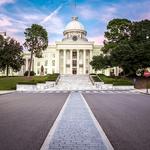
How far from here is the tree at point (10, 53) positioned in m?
71.8

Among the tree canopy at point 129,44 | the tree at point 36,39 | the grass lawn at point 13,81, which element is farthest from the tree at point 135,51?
the tree at point 36,39

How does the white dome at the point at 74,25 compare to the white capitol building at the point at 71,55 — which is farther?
the white dome at the point at 74,25

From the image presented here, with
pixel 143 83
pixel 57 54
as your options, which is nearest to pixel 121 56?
pixel 143 83

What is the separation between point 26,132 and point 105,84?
45.0m

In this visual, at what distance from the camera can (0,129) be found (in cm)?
950

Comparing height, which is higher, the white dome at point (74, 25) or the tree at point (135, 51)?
the white dome at point (74, 25)

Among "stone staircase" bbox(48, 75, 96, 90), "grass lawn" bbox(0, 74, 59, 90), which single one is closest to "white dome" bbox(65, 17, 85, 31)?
"stone staircase" bbox(48, 75, 96, 90)

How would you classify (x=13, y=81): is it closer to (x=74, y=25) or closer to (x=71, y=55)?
(x=71, y=55)

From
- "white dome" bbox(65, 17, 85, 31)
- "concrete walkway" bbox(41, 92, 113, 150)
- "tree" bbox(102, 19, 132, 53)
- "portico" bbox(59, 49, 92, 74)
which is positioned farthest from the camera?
"white dome" bbox(65, 17, 85, 31)

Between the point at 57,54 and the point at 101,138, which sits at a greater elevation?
the point at 57,54

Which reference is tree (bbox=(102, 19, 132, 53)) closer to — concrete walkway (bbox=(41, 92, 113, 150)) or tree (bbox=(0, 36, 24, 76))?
tree (bbox=(0, 36, 24, 76))

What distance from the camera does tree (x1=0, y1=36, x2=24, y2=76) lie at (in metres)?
71.8

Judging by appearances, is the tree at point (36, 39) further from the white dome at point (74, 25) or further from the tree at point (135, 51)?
the white dome at point (74, 25)

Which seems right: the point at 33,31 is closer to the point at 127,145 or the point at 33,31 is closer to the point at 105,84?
the point at 105,84
